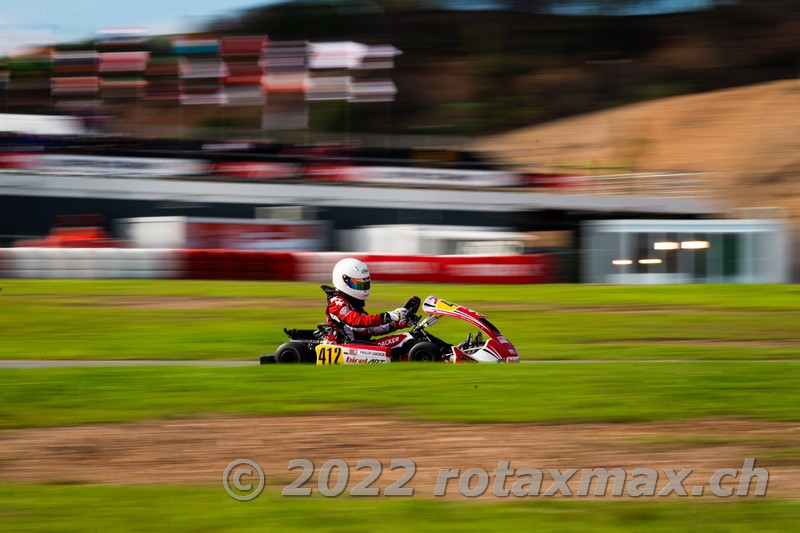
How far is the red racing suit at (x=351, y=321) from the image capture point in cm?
1062

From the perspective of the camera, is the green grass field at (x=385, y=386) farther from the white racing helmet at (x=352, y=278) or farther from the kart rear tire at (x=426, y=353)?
the white racing helmet at (x=352, y=278)

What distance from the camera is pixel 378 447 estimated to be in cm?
724

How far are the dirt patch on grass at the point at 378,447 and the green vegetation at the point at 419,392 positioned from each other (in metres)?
0.33

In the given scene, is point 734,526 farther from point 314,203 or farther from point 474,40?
point 474,40

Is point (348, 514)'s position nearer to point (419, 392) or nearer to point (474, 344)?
point (419, 392)

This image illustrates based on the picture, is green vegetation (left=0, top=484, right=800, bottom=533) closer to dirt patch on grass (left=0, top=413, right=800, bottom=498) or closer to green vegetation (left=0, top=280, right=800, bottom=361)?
dirt patch on grass (left=0, top=413, right=800, bottom=498)

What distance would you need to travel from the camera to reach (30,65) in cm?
4612

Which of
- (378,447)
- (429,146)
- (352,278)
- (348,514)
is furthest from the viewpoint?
(429,146)

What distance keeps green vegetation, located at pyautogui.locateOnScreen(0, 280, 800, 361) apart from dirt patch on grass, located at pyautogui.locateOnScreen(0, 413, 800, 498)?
5195mm

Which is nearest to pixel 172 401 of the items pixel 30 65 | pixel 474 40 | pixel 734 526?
pixel 734 526

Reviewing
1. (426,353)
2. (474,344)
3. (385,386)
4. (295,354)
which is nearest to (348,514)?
(385,386)

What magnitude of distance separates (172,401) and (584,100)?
179ft

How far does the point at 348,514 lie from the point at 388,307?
528 inches

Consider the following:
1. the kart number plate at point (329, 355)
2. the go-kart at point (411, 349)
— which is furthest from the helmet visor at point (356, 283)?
the kart number plate at point (329, 355)
